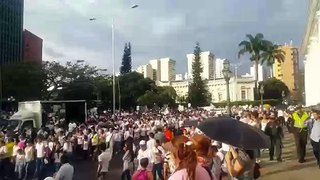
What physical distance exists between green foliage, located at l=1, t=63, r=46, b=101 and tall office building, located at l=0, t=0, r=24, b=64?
20.7m

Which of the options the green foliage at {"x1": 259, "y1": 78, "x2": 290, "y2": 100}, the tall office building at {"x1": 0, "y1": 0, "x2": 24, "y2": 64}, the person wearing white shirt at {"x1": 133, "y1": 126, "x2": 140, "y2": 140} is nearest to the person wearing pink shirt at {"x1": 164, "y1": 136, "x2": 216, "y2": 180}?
the person wearing white shirt at {"x1": 133, "y1": 126, "x2": 140, "y2": 140}

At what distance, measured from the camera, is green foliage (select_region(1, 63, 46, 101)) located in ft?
184

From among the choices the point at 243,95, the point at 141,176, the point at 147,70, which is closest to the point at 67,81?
the point at 141,176

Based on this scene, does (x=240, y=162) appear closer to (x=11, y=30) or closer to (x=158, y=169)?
(x=158, y=169)

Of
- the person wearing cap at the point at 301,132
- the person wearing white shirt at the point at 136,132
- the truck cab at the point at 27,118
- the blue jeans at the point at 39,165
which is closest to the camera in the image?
the person wearing cap at the point at 301,132

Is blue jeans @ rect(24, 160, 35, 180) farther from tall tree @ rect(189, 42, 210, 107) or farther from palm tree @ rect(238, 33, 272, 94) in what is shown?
tall tree @ rect(189, 42, 210, 107)

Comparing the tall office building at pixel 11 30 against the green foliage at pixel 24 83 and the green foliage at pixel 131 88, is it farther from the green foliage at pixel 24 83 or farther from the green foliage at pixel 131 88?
the green foliage at pixel 131 88

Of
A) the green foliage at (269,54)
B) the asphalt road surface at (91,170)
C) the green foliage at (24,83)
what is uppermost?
the green foliage at (269,54)

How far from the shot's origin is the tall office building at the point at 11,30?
78.0m

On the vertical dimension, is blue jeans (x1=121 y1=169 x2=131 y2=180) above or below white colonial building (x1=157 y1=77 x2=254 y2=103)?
below

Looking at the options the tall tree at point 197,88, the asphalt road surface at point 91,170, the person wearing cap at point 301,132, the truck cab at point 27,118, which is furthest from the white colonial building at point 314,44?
the tall tree at point 197,88

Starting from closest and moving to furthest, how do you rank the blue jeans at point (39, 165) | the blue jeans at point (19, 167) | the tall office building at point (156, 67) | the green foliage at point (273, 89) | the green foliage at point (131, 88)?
the blue jeans at point (19, 167), the blue jeans at point (39, 165), the green foliage at point (131, 88), the green foliage at point (273, 89), the tall office building at point (156, 67)

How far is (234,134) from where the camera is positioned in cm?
564

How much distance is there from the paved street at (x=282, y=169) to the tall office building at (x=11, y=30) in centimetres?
6415
